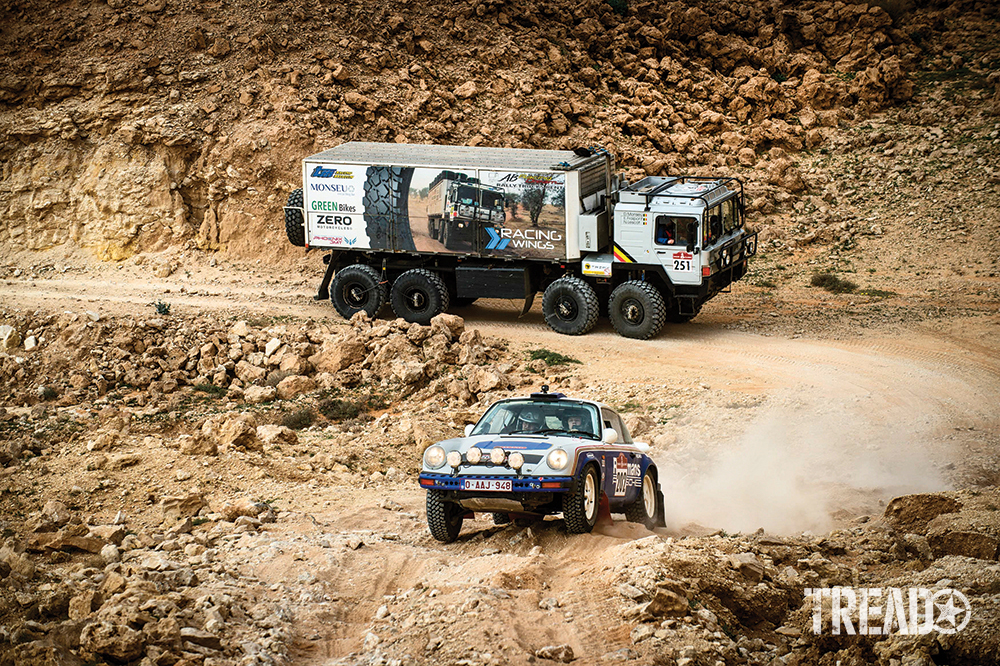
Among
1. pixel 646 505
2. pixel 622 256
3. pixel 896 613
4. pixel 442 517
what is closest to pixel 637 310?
pixel 622 256

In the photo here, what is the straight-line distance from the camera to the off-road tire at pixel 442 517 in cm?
1055

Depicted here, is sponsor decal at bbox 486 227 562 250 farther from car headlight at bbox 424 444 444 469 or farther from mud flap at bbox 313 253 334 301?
car headlight at bbox 424 444 444 469

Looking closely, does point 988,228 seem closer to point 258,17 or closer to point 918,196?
point 918,196

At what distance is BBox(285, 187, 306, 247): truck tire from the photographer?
75.7 ft

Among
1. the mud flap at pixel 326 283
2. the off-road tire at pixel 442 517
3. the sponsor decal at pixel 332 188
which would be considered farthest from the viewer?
the mud flap at pixel 326 283

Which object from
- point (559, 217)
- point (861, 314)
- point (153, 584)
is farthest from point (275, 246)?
point (153, 584)

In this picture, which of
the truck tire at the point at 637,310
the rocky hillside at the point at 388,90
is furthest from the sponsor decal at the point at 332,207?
the truck tire at the point at 637,310

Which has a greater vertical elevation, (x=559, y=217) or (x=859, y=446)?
(x=559, y=217)

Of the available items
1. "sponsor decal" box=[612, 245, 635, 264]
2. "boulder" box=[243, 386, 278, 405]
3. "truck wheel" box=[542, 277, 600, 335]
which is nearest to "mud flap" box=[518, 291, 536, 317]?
"truck wheel" box=[542, 277, 600, 335]

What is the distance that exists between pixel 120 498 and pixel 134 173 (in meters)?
17.4

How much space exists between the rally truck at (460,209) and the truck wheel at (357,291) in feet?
5.90

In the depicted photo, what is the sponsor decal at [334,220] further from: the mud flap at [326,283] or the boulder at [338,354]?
the boulder at [338,354]

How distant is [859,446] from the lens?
1534cm

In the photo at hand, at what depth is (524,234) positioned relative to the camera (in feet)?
70.4
